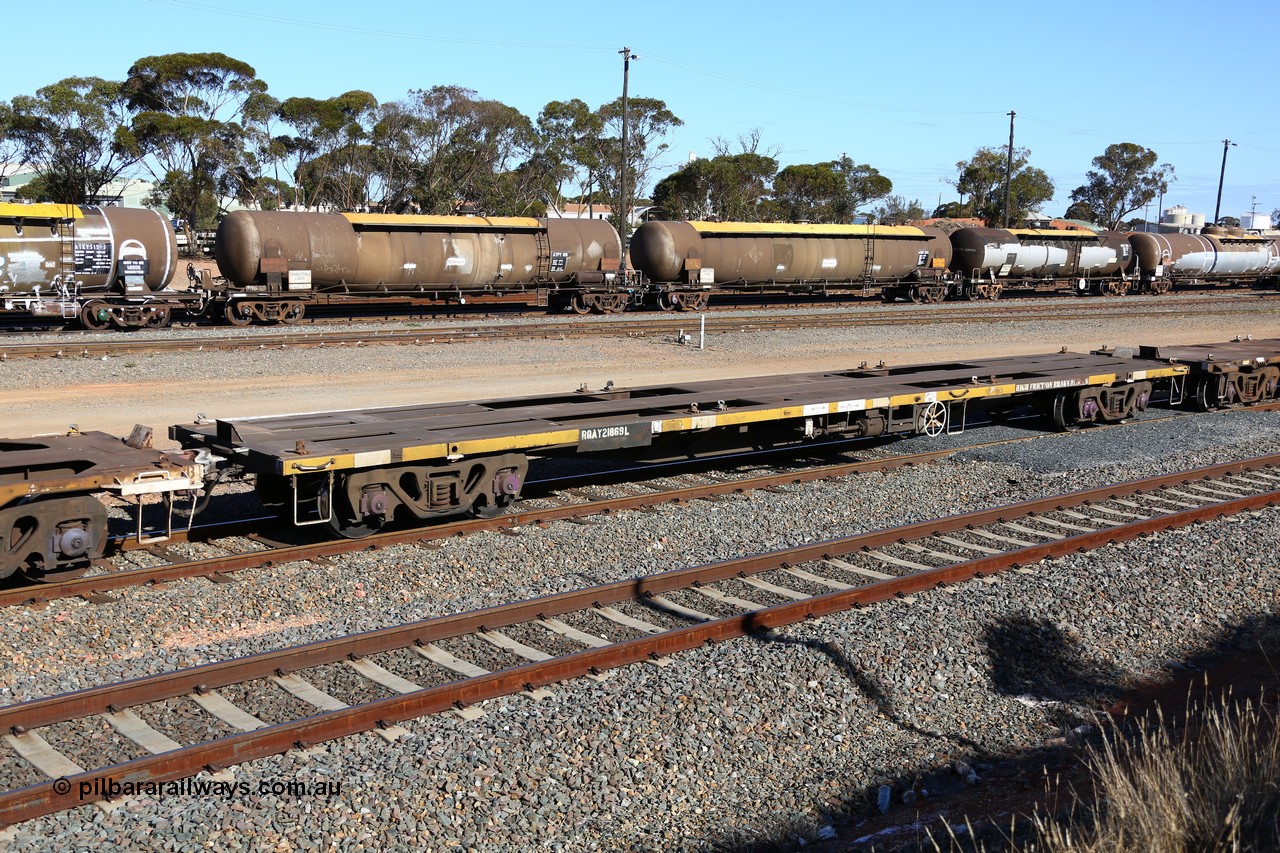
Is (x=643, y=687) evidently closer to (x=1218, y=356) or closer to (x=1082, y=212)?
(x=1218, y=356)

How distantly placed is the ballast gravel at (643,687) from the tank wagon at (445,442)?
603mm

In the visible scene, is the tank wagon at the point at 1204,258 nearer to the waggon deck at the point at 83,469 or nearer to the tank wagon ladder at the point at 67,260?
the tank wagon ladder at the point at 67,260

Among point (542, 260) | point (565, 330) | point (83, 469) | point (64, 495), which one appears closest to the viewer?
point (64, 495)

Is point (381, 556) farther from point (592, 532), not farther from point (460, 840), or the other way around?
point (460, 840)

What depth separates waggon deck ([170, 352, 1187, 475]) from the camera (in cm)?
984

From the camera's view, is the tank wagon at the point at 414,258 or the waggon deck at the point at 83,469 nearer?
the waggon deck at the point at 83,469

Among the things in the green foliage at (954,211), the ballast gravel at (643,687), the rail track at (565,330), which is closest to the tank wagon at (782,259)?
the rail track at (565,330)

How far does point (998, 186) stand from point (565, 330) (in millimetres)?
79400

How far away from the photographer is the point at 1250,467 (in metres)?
14.5

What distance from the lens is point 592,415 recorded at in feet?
39.8

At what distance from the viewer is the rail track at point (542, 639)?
5.92 m

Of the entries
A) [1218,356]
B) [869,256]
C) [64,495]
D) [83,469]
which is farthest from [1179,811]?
[869,256]

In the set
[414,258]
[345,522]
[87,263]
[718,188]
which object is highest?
[718,188]

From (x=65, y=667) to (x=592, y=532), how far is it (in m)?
4.95
